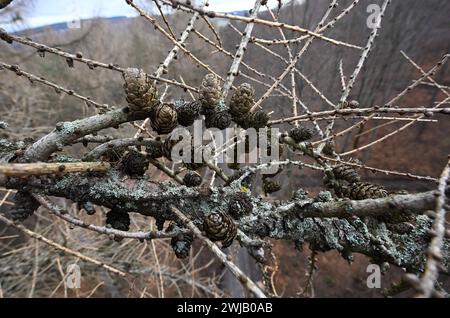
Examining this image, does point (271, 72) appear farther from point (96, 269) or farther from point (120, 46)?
point (120, 46)

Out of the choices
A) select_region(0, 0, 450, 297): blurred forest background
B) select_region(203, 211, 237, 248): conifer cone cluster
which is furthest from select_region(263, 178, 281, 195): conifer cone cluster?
select_region(0, 0, 450, 297): blurred forest background

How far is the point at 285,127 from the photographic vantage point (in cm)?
332

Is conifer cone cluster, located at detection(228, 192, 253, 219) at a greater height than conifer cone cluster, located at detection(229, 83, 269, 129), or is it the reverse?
conifer cone cluster, located at detection(229, 83, 269, 129)

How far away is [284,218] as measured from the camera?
84 centimetres

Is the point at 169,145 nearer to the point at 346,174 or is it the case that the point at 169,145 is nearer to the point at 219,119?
the point at 219,119

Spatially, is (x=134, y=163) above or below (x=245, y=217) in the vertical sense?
above

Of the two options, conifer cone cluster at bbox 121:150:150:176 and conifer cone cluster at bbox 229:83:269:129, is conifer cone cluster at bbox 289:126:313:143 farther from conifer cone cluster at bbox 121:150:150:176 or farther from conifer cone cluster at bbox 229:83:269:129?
conifer cone cluster at bbox 121:150:150:176

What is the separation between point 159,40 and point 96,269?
6.09m

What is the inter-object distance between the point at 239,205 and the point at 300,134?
275 millimetres

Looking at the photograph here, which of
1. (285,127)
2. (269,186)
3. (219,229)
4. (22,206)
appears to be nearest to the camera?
(219,229)

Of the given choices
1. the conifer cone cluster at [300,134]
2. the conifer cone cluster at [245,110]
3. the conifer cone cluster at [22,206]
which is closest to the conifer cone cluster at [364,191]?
the conifer cone cluster at [300,134]

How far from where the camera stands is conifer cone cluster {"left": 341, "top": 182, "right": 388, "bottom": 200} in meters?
0.83

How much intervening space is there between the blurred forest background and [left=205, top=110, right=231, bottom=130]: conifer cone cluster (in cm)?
174

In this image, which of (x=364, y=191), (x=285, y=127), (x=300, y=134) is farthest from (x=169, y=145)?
(x=285, y=127)
